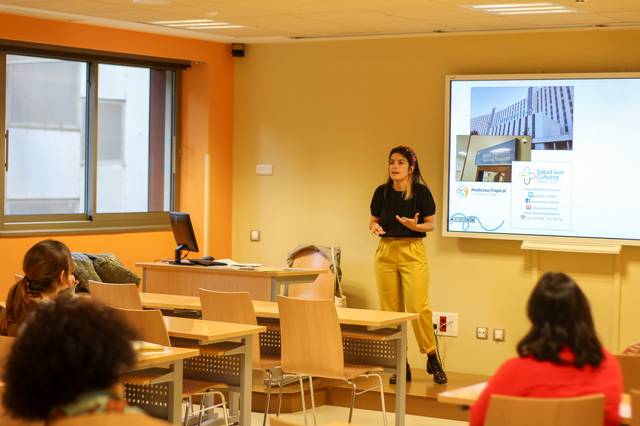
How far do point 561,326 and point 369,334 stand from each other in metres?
2.67

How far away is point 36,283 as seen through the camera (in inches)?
165

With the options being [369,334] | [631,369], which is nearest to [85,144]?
[369,334]

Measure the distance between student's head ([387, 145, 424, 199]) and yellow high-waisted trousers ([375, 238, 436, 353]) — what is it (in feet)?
1.22

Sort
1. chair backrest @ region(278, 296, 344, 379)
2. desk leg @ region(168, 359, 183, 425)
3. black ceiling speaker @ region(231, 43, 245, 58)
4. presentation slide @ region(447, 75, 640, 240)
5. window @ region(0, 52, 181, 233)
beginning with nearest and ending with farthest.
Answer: desk leg @ region(168, 359, 183, 425)
chair backrest @ region(278, 296, 344, 379)
presentation slide @ region(447, 75, 640, 240)
window @ region(0, 52, 181, 233)
black ceiling speaker @ region(231, 43, 245, 58)

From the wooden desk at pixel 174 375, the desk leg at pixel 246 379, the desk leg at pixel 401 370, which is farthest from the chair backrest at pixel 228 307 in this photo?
the wooden desk at pixel 174 375

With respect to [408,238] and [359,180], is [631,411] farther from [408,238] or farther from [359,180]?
[359,180]

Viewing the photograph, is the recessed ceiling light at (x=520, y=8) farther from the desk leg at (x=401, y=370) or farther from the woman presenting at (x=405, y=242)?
the desk leg at (x=401, y=370)

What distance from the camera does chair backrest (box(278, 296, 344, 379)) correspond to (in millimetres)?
5535

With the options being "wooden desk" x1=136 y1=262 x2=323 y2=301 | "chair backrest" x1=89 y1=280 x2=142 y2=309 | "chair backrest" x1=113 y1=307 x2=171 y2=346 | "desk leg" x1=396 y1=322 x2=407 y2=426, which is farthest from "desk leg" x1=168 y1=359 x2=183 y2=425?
"wooden desk" x1=136 y1=262 x2=323 y2=301

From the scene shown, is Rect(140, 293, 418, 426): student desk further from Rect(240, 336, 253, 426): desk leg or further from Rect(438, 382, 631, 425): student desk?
Rect(438, 382, 631, 425): student desk

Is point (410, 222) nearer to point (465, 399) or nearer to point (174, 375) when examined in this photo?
point (174, 375)

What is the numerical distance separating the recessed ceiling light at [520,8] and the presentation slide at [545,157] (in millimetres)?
820

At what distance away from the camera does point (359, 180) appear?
8.49 meters

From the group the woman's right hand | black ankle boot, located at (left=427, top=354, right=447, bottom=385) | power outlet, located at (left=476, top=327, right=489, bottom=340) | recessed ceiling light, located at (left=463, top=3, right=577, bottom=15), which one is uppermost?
recessed ceiling light, located at (left=463, top=3, right=577, bottom=15)
